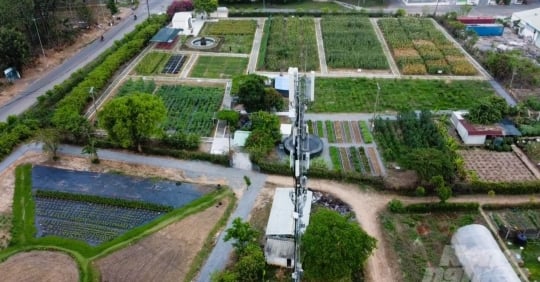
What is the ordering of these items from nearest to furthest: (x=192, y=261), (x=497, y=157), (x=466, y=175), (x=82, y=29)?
(x=192, y=261) → (x=466, y=175) → (x=497, y=157) → (x=82, y=29)

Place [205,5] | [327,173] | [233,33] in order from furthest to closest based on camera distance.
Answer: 1. [205,5]
2. [233,33]
3. [327,173]

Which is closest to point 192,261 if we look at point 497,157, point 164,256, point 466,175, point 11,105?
point 164,256

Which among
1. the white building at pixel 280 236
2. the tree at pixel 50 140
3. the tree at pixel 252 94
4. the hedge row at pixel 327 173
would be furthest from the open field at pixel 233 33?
the white building at pixel 280 236

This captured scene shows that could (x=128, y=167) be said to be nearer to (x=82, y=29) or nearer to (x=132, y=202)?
(x=132, y=202)

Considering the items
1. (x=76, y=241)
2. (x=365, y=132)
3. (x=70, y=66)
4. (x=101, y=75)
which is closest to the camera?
(x=76, y=241)

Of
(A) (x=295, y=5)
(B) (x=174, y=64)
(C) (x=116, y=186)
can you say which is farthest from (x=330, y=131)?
(A) (x=295, y=5)

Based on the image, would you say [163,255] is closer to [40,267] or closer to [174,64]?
[40,267]
